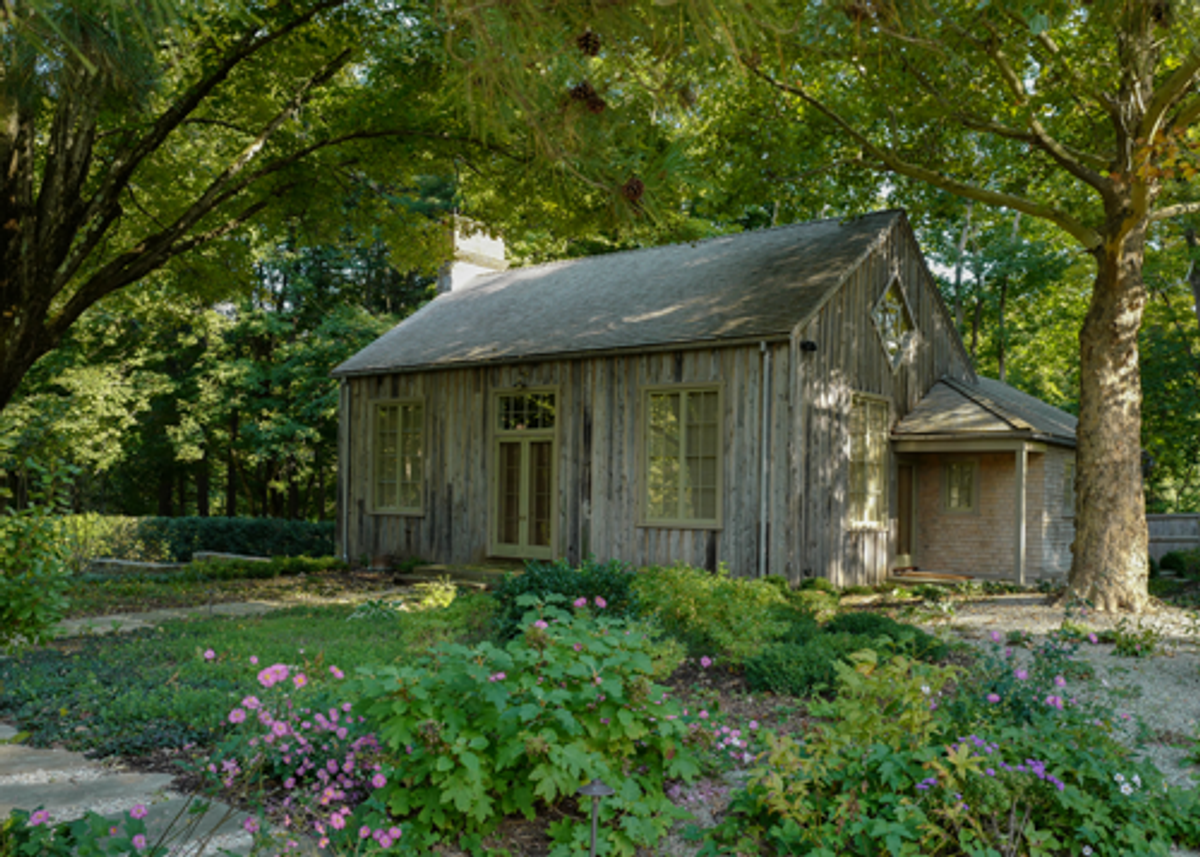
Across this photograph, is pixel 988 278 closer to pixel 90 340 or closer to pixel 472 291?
pixel 472 291

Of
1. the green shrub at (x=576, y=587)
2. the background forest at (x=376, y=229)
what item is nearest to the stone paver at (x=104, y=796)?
the background forest at (x=376, y=229)

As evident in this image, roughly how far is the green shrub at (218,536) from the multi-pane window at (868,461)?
1185 cm

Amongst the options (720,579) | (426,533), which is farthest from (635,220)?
(426,533)

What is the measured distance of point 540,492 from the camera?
1425cm

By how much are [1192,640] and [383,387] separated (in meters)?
12.1

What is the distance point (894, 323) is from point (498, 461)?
635 centimetres

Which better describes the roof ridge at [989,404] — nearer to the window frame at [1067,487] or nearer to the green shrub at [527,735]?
the window frame at [1067,487]

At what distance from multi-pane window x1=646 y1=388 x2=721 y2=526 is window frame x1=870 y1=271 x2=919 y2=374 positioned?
10.3ft

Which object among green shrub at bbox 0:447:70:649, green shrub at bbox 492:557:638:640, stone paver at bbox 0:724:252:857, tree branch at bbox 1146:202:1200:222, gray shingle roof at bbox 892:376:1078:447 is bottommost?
stone paver at bbox 0:724:252:857

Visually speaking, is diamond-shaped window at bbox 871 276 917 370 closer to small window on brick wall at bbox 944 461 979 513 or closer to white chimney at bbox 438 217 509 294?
small window on brick wall at bbox 944 461 979 513

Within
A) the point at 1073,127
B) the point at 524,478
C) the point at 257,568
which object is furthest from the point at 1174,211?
the point at 257,568

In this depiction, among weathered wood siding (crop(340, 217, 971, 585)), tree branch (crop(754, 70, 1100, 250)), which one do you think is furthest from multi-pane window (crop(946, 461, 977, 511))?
tree branch (crop(754, 70, 1100, 250))

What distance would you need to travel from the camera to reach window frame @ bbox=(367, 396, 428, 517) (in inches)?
611

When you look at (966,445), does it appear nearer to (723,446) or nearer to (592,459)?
(723,446)
